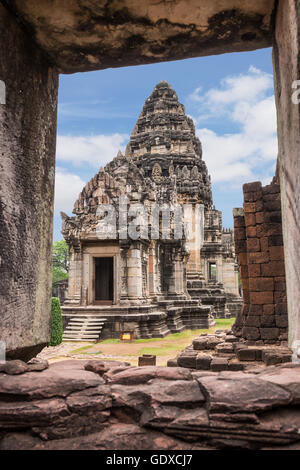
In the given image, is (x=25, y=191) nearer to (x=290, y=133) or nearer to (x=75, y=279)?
(x=290, y=133)

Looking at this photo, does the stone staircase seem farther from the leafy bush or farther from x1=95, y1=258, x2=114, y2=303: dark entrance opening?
x1=95, y1=258, x2=114, y2=303: dark entrance opening

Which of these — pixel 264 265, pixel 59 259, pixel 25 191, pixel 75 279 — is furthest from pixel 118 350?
pixel 59 259

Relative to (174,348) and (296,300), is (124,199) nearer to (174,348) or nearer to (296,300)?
(174,348)

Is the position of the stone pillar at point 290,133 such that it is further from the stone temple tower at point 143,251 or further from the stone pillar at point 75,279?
the stone pillar at point 75,279

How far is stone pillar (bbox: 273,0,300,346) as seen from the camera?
6.59 ft

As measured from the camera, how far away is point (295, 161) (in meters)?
2.07

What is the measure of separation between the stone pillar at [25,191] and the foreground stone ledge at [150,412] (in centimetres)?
45

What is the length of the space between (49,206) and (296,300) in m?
1.90

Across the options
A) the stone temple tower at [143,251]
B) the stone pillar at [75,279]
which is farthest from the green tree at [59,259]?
the stone pillar at [75,279]

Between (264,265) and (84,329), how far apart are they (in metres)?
9.58

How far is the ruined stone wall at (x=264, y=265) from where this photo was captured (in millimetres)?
7984

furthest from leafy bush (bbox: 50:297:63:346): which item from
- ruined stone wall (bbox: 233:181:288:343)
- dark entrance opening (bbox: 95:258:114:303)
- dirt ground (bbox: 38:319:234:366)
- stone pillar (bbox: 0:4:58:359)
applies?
stone pillar (bbox: 0:4:58:359)

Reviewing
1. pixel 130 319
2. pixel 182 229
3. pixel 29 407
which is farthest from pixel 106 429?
pixel 182 229
